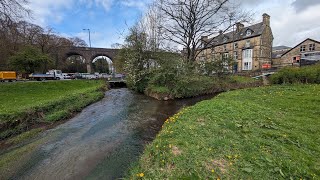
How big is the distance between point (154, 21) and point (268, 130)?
22.4m

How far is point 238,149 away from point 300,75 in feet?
46.4

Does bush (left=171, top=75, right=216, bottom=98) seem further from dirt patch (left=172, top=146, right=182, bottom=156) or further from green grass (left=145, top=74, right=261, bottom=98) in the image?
dirt patch (left=172, top=146, right=182, bottom=156)

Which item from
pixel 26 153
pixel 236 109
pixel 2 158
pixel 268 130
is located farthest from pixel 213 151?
pixel 2 158

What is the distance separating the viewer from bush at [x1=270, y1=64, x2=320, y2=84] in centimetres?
1334

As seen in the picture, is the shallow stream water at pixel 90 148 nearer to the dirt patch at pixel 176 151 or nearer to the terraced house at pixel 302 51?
the dirt patch at pixel 176 151

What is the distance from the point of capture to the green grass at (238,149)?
3.14 m

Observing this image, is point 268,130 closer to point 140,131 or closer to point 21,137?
point 140,131

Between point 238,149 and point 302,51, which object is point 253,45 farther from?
point 238,149

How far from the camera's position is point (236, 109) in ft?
23.2

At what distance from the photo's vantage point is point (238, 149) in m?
3.89

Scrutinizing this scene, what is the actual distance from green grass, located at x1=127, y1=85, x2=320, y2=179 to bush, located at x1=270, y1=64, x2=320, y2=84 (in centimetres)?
944

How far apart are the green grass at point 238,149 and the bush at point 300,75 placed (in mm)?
9440

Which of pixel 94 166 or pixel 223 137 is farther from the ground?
pixel 223 137

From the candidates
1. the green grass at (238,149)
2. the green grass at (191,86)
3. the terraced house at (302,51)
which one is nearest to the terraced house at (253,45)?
the terraced house at (302,51)
